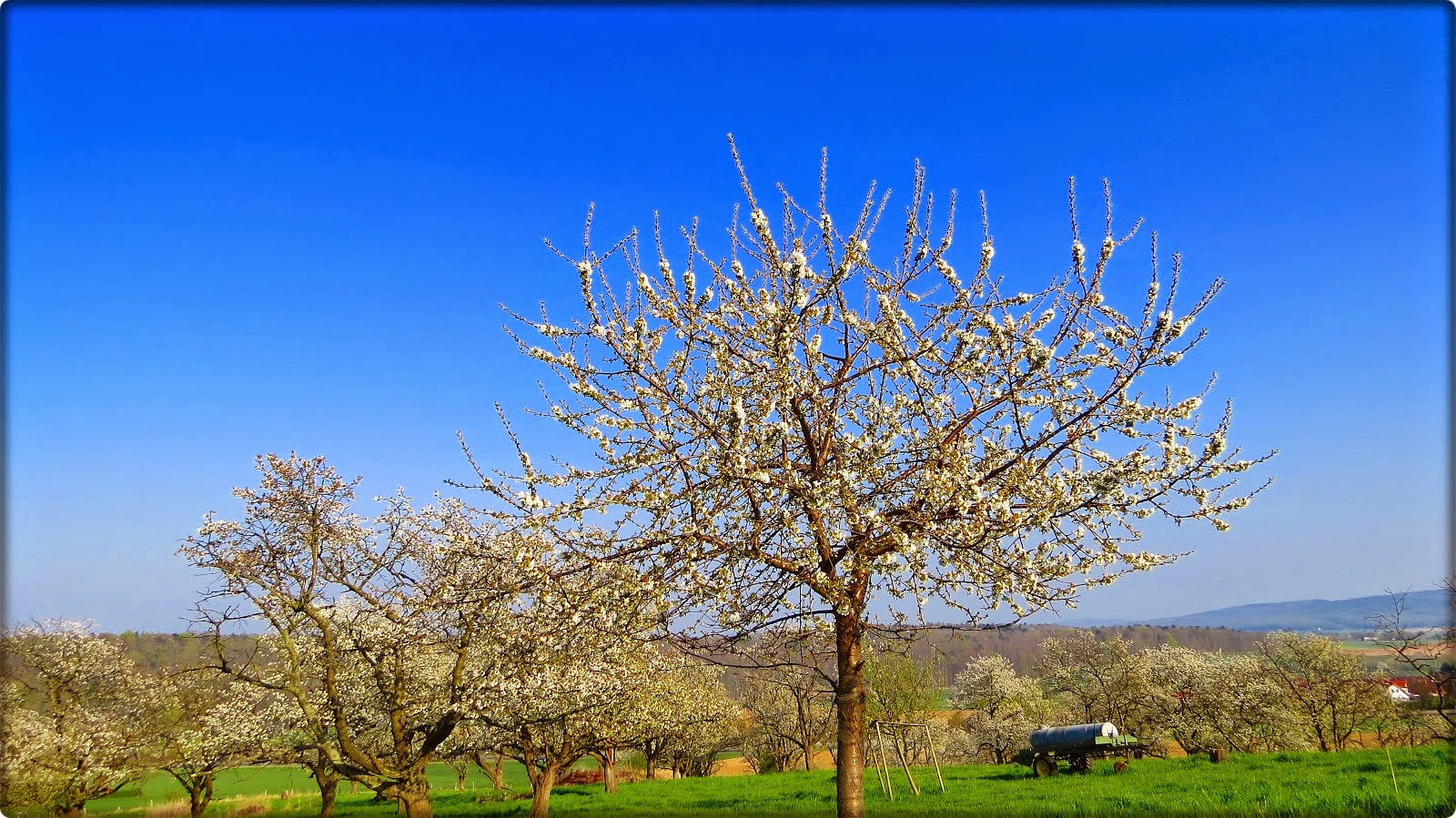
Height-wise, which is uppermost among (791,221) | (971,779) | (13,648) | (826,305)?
(791,221)

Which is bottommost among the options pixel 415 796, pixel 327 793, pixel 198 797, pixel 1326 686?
pixel 198 797

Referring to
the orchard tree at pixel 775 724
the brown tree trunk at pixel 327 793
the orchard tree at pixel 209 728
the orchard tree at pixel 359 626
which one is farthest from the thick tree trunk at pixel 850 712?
the orchard tree at pixel 775 724

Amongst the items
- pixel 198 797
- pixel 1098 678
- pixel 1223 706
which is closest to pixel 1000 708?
pixel 1098 678

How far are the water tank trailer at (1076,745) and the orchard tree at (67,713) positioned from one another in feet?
85.0

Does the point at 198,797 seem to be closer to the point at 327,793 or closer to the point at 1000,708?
the point at 327,793

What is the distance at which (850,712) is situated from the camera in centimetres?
832

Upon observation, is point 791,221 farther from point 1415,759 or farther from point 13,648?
point 13,648

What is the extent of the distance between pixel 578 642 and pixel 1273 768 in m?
19.8

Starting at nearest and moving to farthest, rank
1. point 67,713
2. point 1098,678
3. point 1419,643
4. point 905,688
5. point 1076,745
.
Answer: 1. point 1419,643
2. point 1076,745
3. point 905,688
4. point 67,713
5. point 1098,678

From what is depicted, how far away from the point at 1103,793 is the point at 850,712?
12635 mm

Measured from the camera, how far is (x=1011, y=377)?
291 inches

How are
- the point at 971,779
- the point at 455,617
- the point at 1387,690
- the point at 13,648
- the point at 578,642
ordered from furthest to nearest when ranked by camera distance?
the point at 13,648 → the point at 1387,690 → the point at 971,779 → the point at 455,617 → the point at 578,642

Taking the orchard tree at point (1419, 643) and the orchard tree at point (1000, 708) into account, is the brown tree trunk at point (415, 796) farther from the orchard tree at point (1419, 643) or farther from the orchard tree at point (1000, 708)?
the orchard tree at point (1000, 708)

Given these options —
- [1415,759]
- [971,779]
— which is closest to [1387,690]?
[1415,759]
